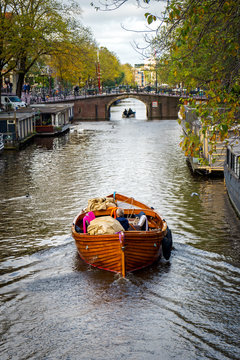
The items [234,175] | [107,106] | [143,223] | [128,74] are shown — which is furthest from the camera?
[128,74]

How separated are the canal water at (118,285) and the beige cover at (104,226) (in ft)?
3.33

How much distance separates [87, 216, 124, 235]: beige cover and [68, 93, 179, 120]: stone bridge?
57245 mm

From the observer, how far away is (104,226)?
12.1 meters

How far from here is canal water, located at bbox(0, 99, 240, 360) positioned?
9.12 meters

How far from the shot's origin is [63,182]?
24391mm

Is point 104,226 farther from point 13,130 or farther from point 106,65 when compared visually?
point 106,65

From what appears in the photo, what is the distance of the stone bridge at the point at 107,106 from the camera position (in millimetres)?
69188

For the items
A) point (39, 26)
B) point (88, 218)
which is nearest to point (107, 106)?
point (39, 26)

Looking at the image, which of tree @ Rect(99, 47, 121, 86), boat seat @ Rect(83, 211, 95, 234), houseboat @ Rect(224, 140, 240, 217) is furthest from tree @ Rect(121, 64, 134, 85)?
boat seat @ Rect(83, 211, 95, 234)

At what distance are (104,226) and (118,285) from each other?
1433mm

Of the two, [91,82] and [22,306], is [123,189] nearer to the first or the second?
[22,306]

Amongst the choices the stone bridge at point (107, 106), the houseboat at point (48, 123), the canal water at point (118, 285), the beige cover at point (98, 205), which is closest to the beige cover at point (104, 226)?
the canal water at point (118, 285)

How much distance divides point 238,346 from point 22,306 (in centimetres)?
451

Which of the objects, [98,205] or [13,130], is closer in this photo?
[98,205]
